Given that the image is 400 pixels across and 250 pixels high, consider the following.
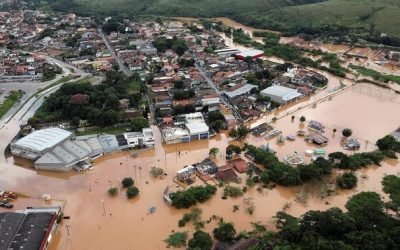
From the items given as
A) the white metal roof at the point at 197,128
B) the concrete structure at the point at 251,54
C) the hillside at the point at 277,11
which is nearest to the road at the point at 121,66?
the white metal roof at the point at 197,128

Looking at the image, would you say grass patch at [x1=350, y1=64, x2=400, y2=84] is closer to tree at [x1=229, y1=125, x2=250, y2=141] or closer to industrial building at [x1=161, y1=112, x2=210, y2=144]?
tree at [x1=229, y1=125, x2=250, y2=141]

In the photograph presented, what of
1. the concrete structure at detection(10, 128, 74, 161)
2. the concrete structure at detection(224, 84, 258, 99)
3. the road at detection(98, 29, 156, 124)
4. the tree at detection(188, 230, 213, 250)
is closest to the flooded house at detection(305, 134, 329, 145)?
the concrete structure at detection(224, 84, 258, 99)

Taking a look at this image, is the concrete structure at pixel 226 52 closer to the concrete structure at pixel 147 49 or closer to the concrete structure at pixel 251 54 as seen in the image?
the concrete structure at pixel 251 54

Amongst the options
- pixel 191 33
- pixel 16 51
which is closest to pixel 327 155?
pixel 191 33

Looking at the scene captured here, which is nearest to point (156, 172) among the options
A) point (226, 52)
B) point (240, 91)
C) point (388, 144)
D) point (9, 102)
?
point (240, 91)

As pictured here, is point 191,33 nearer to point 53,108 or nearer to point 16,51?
point 16,51

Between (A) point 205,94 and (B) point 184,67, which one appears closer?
(A) point 205,94

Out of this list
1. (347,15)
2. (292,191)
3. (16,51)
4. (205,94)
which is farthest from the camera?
(347,15)

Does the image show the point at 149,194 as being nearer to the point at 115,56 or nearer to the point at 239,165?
the point at 239,165
